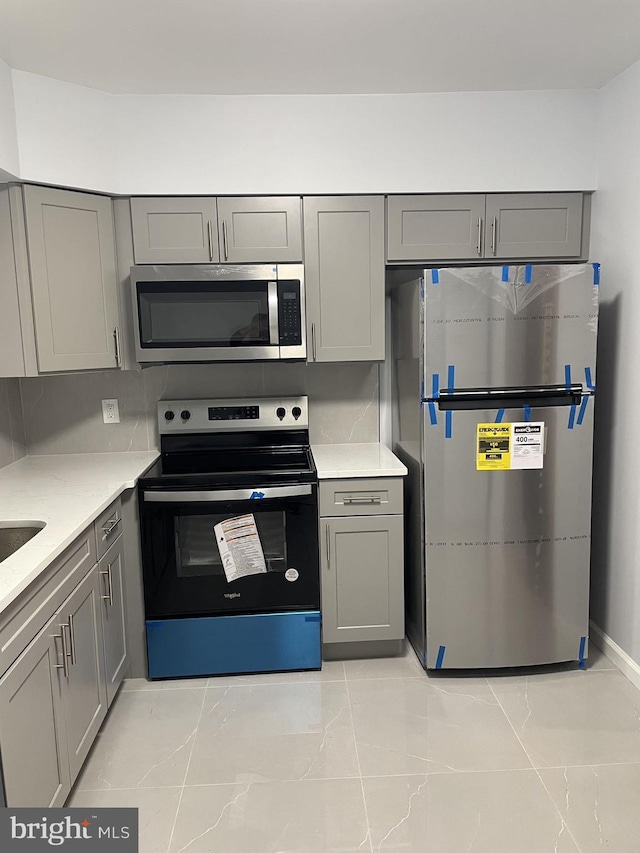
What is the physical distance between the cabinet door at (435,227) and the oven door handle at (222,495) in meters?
1.12

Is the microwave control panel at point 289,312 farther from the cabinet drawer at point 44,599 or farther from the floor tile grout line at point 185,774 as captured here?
the floor tile grout line at point 185,774

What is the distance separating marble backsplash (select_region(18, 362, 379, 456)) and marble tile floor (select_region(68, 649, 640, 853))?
122 centimetres

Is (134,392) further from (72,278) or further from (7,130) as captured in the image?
(7,130)

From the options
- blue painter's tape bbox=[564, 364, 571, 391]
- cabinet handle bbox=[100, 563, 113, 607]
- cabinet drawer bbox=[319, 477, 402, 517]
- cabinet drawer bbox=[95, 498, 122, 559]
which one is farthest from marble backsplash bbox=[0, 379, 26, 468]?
blue painter's tape bbox=[564, 364, 571, 391]

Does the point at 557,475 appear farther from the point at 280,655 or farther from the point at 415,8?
the point at 415,8

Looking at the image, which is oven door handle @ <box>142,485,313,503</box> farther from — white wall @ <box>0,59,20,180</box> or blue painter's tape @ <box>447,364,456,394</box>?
white wall @ <box>0,59,20,180</box>

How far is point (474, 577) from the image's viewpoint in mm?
2562

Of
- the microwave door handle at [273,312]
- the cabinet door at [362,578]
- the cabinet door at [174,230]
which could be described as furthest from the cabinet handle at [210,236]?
the cabinet door at [362,578]

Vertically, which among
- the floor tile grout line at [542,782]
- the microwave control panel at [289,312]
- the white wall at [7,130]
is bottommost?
the floor tile grout line at [542,782]

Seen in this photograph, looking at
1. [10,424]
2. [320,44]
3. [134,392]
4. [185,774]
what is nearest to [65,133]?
[320,44]

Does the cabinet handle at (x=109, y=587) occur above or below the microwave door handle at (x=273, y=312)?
below

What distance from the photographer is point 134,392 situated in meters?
3.09

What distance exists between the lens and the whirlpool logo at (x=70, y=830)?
1.51m

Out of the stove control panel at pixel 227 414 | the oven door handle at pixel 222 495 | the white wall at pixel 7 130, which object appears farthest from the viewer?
the stove control panel at pixel 227 414
